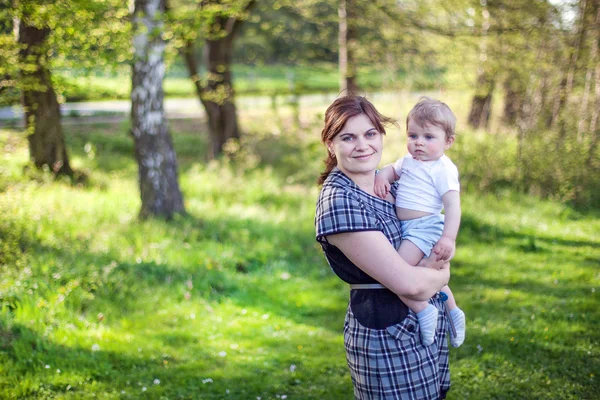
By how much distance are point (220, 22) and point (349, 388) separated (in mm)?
9660

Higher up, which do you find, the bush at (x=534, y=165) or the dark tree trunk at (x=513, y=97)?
the dark tree trunk at (x=513, y=97)

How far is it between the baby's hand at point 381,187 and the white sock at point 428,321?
495mm

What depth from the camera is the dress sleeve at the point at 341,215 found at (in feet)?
6.91

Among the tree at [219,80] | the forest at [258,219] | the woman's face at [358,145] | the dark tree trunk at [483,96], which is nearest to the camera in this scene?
the woman's face at [358,145]

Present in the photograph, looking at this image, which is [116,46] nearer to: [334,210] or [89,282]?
[89,282]

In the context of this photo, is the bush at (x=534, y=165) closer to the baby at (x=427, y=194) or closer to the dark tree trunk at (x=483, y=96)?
the dark tree trunk at (x=483, y=96)

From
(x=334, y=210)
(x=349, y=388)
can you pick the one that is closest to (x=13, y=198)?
Result: (x=349, y=388)

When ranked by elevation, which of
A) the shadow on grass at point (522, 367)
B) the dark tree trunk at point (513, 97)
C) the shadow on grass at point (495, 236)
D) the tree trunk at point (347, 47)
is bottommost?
the shadow on grass at point (522, 367)

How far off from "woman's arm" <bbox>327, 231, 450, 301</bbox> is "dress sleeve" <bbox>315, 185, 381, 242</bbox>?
0.10 feet

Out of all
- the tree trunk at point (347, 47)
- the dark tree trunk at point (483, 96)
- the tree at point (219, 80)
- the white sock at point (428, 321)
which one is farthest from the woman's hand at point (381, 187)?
the tree at point (219, 80)

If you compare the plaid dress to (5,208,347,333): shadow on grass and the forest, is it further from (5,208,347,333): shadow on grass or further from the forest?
(5,208,347,333): shadow on grass

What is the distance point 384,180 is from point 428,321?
618mm

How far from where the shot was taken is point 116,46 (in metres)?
6.76

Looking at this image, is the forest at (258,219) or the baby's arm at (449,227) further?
the forest at (258,219)
